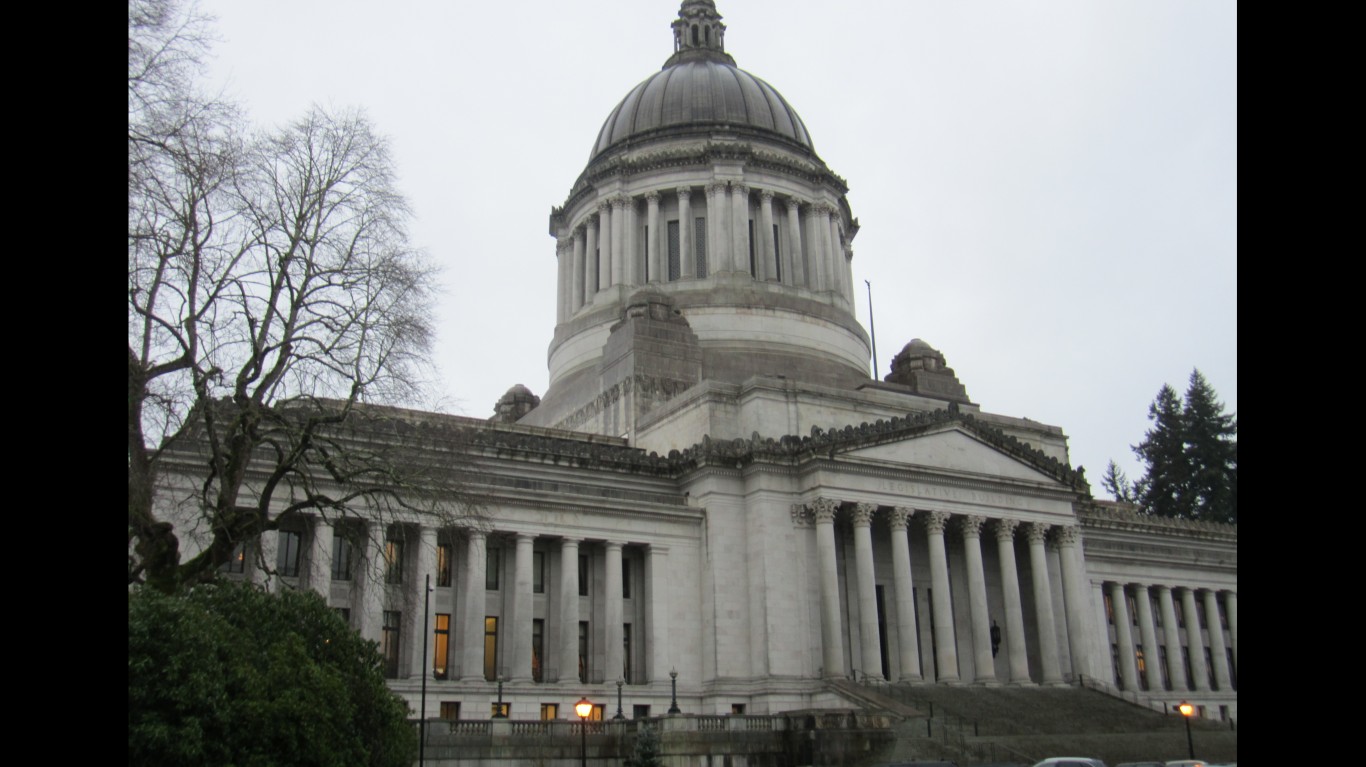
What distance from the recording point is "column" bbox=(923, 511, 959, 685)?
4850cm

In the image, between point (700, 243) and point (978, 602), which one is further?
point (700, 243)

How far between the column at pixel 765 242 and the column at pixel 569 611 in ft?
89.0

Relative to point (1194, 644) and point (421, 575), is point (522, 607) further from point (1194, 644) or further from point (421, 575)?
point (1194, 644)

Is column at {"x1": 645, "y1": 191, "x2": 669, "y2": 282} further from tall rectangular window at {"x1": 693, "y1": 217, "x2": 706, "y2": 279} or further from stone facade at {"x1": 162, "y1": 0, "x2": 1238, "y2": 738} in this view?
tall rectangular window at {"x1": 693, "y1": 217, "x2": 706, "y2": 279}

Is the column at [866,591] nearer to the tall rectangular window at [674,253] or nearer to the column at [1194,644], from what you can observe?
the tall rectangular window at [674,253]

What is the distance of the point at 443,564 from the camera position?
45156 millimetres

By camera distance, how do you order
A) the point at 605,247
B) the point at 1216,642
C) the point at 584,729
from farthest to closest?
the point at 605,247 → the point at 1216,642 → the point at 584,729

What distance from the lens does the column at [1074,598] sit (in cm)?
5331

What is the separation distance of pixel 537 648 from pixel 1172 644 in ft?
128

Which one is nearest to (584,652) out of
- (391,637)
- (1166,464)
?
(391,637)

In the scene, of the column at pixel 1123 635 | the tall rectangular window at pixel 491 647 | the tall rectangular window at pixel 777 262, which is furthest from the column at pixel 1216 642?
the tall rectangular window at pixel 491 647
